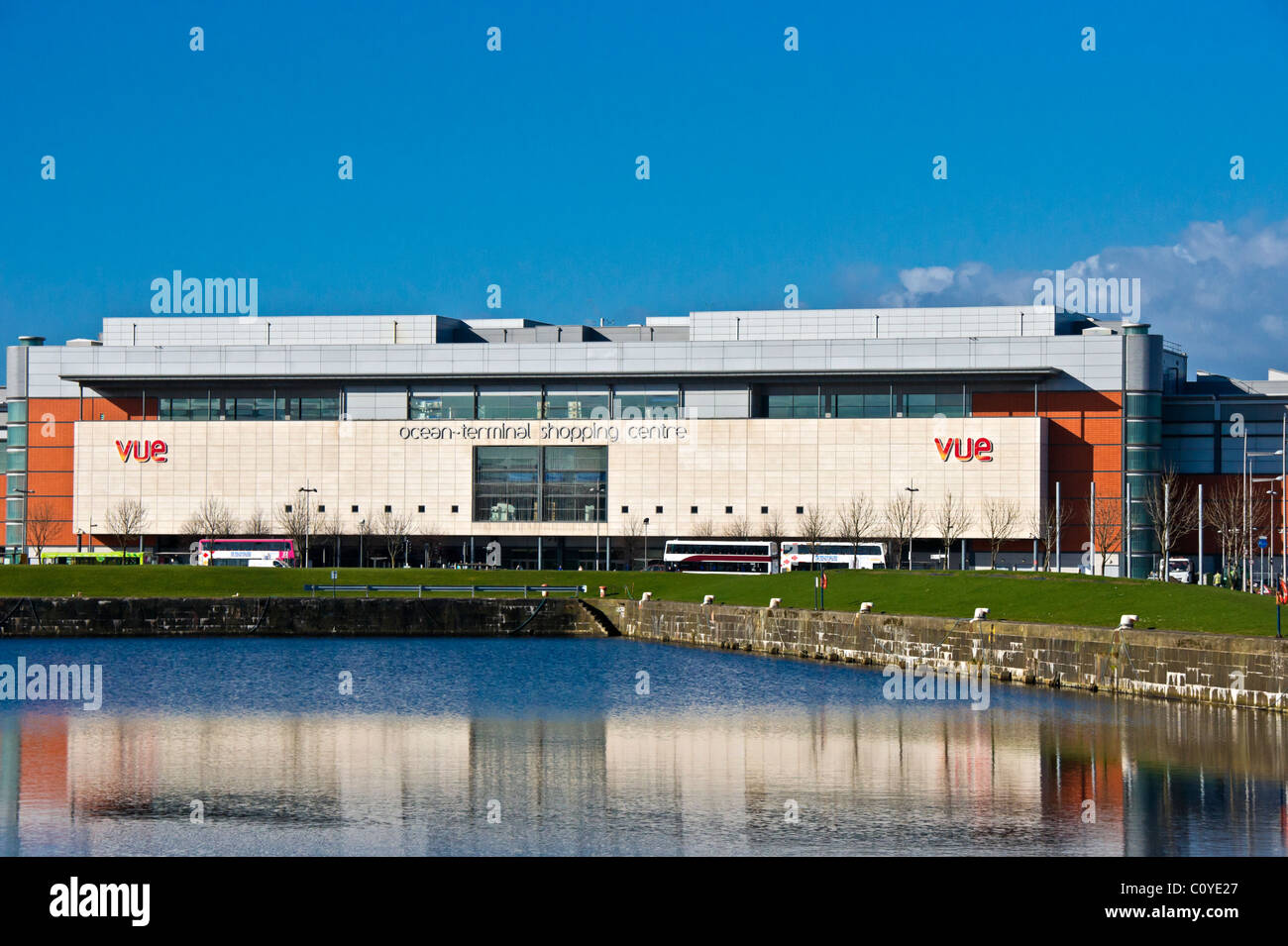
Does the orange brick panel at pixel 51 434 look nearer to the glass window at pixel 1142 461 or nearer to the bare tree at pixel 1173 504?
the glass window at pixel 1142 461

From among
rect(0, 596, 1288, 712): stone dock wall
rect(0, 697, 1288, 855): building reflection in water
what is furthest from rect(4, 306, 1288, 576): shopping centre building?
rect(0, 697, 1288, 855): building reflection in water

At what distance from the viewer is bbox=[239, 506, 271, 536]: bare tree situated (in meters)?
162

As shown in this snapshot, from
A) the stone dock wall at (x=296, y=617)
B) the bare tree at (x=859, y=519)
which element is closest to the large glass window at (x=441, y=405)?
the bare tree at (x=859, y=519)

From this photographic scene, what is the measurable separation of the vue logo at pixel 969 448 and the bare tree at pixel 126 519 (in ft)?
269

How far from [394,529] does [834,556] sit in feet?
147

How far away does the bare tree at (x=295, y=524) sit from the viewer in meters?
158

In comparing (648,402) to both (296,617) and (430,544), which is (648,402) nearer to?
(430,544)

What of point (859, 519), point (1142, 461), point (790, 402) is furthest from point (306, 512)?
point (1142, 461)

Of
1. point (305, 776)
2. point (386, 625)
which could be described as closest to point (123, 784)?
point (305, 776)

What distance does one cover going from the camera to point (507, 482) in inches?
6309

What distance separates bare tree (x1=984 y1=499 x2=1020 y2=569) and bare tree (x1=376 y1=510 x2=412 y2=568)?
189ft

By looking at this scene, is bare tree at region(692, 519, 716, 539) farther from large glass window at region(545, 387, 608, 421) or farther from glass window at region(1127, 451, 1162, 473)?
glass window at region(1127, 451, 1162, 473)
